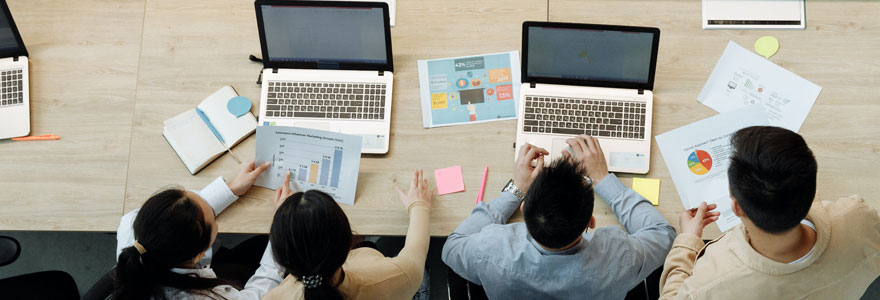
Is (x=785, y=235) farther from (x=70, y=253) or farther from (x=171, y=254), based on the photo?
(x=70, y=253)

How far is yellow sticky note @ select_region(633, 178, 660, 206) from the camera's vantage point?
169cm

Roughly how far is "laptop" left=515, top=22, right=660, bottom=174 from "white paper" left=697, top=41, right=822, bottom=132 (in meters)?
0.22

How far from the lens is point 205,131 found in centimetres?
177

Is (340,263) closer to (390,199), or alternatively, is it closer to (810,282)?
(390,199)

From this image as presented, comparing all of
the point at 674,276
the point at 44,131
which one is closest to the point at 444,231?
the point at 674,276

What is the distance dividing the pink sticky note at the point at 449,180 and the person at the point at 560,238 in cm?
9

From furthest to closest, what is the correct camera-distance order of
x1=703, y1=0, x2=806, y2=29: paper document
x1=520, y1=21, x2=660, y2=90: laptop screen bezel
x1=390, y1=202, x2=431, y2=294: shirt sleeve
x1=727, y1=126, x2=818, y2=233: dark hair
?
1. x1=703, y1=0, x2=806, y2=29: paper document
2. x1=520, y1=21, x2=660, y2=90: laptop screen bezel
3. x1=390, y1=202, x2=431, y2=294: shirt sleeve
4. x1=727, y1=126, x2=818, y2=233: dark hair

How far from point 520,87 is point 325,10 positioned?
0.60 metres

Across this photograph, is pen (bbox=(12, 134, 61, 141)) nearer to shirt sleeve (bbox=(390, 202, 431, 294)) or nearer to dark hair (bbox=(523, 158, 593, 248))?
shirt sleeve (bbox=(390, 202, 431, 294))

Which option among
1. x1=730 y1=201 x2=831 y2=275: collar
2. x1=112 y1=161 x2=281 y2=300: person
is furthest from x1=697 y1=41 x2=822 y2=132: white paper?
x1=112 y1=161 x2=281 y2=300: person

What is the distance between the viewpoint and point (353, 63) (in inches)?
70.4

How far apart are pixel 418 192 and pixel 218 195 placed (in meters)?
0.55

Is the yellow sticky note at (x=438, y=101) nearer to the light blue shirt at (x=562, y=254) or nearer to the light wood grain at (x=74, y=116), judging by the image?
the light blue shirt at (x=562, y=254)

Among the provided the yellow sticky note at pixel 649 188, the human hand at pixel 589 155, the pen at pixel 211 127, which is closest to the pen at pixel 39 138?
the pen at pixel 211 127
